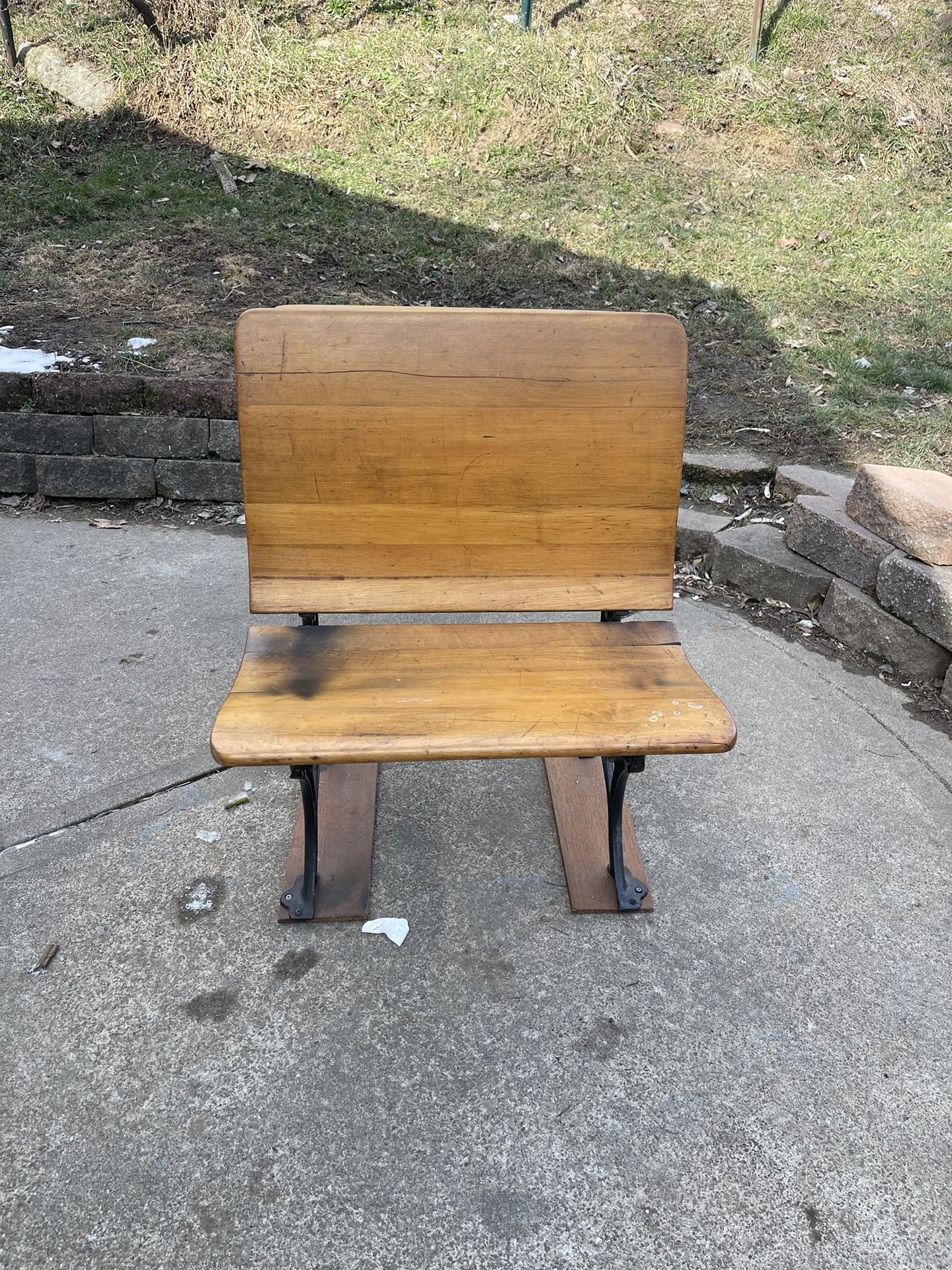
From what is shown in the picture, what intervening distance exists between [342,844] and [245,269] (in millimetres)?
4425

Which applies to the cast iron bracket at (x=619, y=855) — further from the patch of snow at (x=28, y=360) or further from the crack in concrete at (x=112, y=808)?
the patch of snow at (x=28, y=360)

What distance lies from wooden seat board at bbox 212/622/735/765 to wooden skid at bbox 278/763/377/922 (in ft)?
1.32

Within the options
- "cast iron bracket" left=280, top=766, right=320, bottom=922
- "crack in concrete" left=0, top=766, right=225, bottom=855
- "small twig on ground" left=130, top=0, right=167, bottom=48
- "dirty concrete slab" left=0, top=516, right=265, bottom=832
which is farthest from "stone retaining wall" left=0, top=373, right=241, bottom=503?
"small twig on ground" left=130, top=0, right=167, bottom=48

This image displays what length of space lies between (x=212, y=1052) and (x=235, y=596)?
6.64 ft

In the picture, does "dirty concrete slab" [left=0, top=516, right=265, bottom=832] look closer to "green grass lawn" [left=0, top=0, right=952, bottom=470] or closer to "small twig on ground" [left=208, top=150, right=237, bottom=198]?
"green grass lawn" [left=0, top=0, right=952, bottom=470]

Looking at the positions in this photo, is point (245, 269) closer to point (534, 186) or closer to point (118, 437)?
point (118, 437)

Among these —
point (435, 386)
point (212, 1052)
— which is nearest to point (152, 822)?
point (212, 1052)

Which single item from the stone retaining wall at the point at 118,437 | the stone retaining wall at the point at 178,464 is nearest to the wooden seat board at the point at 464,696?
the stone retaining wall at the point at 178,464

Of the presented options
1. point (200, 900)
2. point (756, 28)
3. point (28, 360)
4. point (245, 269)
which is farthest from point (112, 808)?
point (756, 28)

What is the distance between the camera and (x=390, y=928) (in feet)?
6.81

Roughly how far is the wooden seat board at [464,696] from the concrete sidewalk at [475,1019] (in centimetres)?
53

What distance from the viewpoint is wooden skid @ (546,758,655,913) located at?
7.13 feet

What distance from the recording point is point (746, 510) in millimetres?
3982

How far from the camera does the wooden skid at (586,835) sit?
2.17 m
